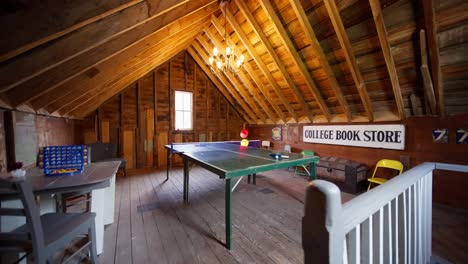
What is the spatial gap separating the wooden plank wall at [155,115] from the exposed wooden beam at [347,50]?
4.61m

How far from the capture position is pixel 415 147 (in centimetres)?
296

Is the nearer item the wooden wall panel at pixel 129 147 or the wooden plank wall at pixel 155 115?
the wooden plank wall at pixel 155 115

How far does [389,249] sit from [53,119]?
4509mm

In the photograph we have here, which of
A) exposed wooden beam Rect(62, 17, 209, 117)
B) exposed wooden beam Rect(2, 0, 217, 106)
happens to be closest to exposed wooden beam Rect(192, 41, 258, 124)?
exposed wooden beam Rect(62, 17, 209, 117)

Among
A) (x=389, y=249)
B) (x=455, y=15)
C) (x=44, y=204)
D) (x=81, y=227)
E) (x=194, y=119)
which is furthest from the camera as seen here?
(x=194, y=119)

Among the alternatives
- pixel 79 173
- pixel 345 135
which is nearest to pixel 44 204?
pixel 79 173

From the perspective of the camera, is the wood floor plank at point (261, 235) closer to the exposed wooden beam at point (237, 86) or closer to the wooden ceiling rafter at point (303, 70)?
the wooden ceiling rafter at point (303, 70)

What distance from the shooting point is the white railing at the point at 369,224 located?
17.3 inches

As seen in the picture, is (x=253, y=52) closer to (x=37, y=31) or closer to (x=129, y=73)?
(x=129, y=73)

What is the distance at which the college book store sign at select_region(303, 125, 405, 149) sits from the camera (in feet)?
10.3

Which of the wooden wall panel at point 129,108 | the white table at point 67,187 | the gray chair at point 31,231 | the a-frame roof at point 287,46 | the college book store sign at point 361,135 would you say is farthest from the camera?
the wooden wall panel at point 129,108

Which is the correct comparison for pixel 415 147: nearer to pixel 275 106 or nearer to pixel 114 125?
pixel 275 106

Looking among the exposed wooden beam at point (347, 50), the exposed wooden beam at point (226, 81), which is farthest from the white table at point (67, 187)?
the exposed wooden beam at point (226, 81)

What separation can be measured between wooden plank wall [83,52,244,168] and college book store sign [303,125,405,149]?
369 centimetres
